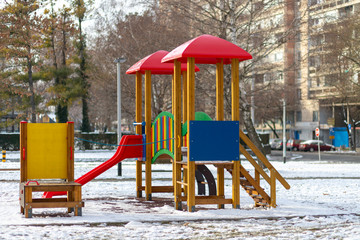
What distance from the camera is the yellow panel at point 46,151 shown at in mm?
12336

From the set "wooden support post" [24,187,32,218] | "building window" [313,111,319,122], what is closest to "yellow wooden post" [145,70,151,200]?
"wooden support post" [24,187,32,218]

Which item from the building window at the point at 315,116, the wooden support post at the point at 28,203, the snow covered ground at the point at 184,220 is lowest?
the snow covered ground at the point at 184,220

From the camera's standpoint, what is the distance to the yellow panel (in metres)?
12.3

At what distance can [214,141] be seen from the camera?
12.5 m

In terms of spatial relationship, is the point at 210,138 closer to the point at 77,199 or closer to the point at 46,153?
the point at 77,199

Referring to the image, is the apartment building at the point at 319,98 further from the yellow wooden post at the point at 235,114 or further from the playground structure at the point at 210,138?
the yellow wooden post at the point at 235,114

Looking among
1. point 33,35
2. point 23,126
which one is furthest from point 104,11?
point 23,126

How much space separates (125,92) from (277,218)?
26906mm

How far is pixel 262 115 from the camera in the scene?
69.3m

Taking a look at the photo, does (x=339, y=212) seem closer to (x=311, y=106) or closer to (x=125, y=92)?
(x=125, y=92)

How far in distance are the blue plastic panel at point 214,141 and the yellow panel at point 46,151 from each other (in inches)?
102

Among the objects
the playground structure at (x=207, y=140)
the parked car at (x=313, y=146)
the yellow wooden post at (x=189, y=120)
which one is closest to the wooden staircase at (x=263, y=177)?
the playground structure at (x=207, y=140)

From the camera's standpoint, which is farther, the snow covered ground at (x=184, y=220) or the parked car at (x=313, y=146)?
the parked car at (x=313, y=146)

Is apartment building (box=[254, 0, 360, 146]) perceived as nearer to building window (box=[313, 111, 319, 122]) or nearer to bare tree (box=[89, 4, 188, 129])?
building window (box=[313, 111, 319, 122])
